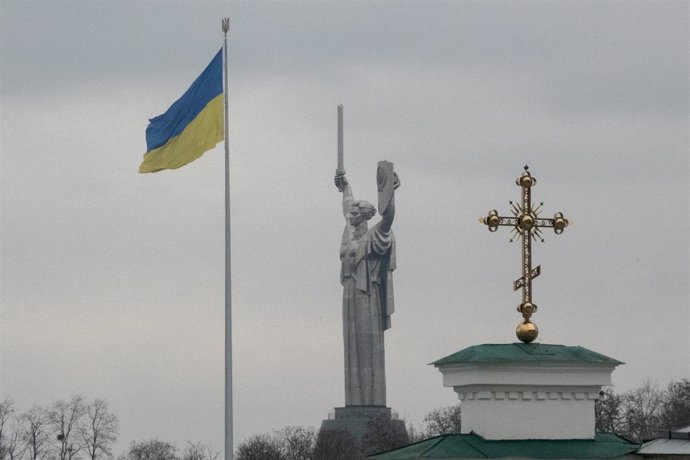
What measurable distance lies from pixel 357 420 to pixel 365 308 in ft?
26.4

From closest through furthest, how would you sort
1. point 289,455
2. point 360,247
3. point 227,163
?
point 227,163 < point 289,455 < point 360,247

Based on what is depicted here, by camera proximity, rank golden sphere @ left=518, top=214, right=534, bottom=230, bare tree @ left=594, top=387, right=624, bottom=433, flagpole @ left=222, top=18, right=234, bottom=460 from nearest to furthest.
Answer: golden sphere @ left=518, top=214, right=534, bottom=230
flagpole @ left=222, top=18, right=234, bottom=460
bare tree @ left=594, top=387, right=624, bottom=433

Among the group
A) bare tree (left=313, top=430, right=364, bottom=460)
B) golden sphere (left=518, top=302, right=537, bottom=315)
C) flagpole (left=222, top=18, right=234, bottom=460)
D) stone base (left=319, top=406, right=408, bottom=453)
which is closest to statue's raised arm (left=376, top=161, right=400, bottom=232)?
stone base (left=319, top=406, right=408, bottom=453)

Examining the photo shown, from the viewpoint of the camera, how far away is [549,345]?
30375 millimetres

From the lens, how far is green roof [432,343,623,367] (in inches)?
1171

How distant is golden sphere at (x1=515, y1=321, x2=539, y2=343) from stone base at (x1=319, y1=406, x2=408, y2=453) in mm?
87795

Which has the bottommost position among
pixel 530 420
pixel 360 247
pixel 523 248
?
pixel 530 420

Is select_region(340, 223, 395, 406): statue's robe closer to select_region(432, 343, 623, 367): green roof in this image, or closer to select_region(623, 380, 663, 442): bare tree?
select_region(623, 380, 663, 442): bare tree

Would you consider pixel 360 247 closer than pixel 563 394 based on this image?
No

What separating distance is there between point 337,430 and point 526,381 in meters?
91.6

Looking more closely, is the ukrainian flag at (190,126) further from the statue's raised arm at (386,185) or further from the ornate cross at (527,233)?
the statue's raised arm at (386,185)

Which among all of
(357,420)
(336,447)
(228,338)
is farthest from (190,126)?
(357,420)

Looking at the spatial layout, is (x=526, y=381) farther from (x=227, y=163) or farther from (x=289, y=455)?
(x=289, y=455)

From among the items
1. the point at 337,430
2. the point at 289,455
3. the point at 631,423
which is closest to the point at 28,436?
the point at 289,455
